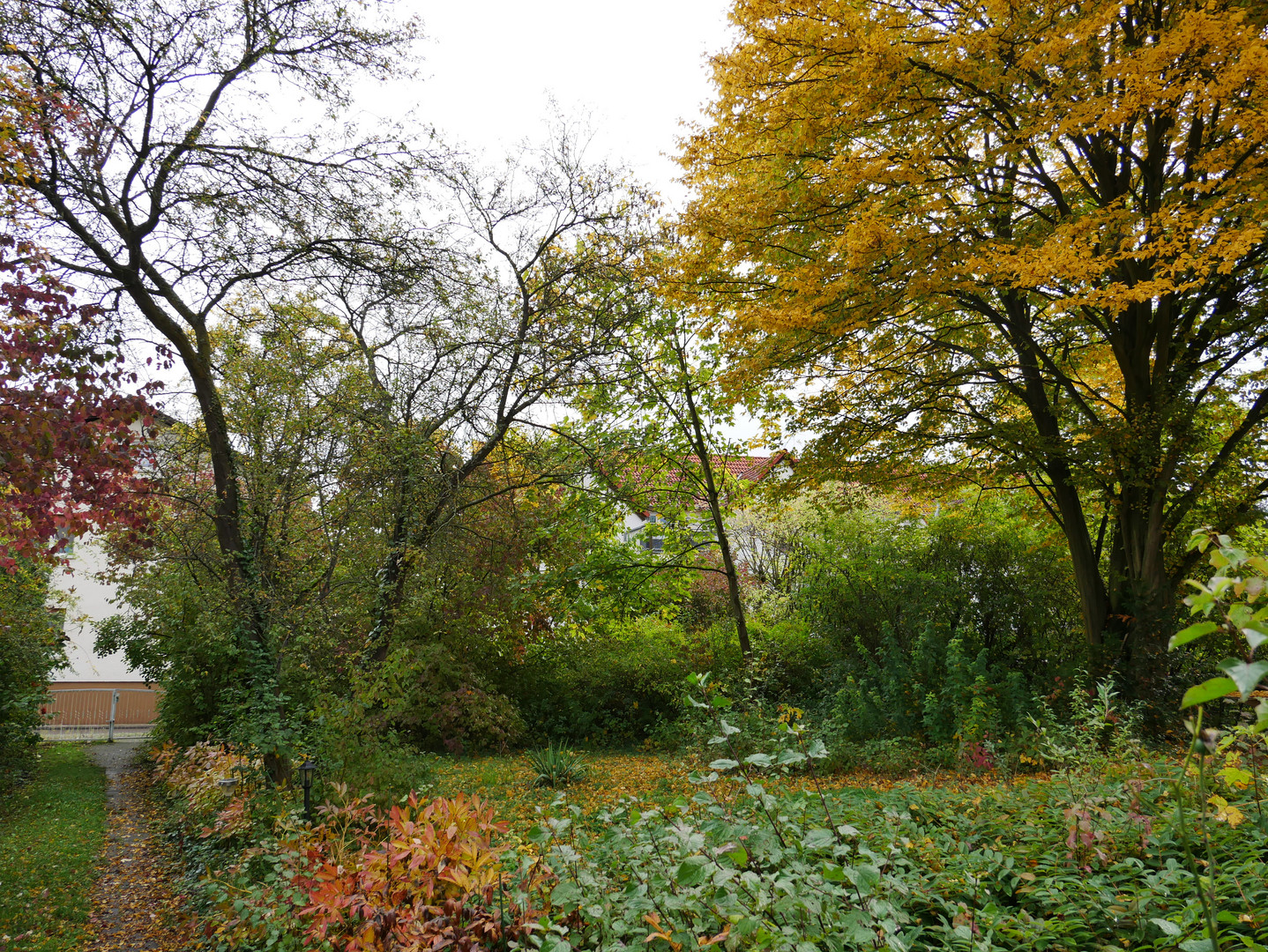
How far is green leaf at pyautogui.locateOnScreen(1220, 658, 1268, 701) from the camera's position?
35.4 inches

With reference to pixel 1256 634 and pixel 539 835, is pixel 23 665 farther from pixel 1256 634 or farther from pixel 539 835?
pixel 1256 634

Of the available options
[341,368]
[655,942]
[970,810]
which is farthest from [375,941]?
[341,368]

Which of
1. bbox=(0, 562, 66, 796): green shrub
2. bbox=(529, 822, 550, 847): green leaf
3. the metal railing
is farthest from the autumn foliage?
the metal railing

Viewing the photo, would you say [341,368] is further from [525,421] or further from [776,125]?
[776,125]

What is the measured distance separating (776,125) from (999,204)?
2482mm

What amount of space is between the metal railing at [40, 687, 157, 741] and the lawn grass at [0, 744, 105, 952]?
7.40 m

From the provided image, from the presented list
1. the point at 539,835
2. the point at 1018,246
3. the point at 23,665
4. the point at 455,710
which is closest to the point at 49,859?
the point at 455,710

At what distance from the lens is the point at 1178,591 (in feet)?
28.4

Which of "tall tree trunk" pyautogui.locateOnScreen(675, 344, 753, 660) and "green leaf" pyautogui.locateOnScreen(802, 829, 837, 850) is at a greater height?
"tall tree trunk" pyautogui.locateOnScreen(675, 344, 753, 660)

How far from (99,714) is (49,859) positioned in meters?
14.3

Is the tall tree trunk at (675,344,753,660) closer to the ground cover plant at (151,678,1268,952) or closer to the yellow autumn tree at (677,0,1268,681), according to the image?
the yellow autumn tree at (677,0,1268,681)

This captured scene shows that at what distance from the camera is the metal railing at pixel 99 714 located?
18406mm

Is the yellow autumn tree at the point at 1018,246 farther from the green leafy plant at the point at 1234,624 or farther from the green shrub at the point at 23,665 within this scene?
the green shrub at the point at 23,665

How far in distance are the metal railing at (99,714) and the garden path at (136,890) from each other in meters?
10.2
